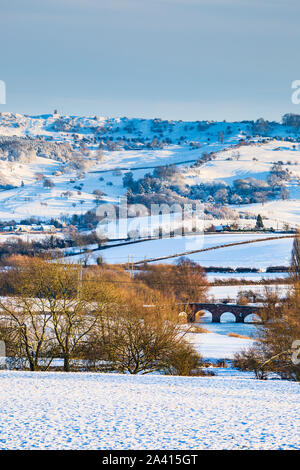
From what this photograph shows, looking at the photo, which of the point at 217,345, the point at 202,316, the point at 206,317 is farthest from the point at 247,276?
the point at 217,345

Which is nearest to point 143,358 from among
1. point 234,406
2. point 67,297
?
point 67,297

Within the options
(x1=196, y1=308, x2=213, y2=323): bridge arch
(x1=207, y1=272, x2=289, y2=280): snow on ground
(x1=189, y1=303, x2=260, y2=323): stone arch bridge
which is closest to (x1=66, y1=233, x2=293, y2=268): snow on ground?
(x1=207, y1=272, x2=289, y2=280): snow on ground

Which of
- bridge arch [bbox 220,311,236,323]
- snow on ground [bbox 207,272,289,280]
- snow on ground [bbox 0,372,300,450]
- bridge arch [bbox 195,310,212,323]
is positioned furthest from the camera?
→ snow on ground [bbox 207,272,289,280]

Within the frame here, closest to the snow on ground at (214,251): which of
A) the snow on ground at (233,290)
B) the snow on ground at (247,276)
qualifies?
the snow on ground at (247,276)

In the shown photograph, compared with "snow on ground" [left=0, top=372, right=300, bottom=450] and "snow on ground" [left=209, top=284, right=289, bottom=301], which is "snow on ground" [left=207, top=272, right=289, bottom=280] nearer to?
"snow on ground" [left=209, top=284, right=289, bottom=301]

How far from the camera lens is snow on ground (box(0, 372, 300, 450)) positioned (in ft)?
27.5

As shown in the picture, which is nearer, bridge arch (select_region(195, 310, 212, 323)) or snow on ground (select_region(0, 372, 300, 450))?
snow on ground (select_region(0, 372, 300, 450))

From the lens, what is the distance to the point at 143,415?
1035 centimetres

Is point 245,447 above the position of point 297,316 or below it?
above

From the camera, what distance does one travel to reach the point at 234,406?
11797mm

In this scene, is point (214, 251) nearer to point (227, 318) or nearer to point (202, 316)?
point (202, 316)

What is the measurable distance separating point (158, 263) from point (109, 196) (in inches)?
4011

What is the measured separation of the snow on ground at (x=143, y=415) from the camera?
8383 millimetres

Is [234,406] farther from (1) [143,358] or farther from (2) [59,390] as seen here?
(1) [143,358]
